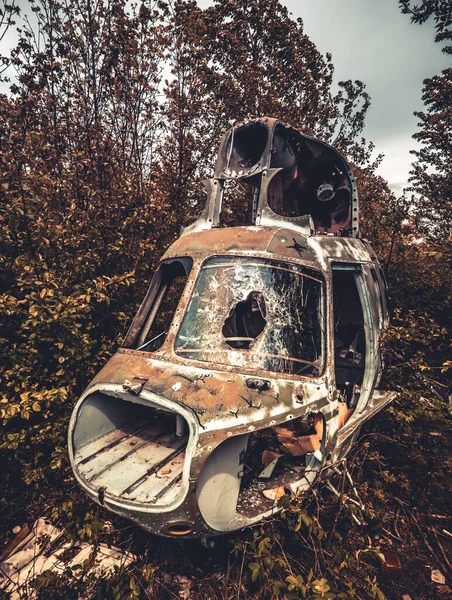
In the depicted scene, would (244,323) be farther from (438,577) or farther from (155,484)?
(438,577)

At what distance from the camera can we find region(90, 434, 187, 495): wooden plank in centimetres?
253

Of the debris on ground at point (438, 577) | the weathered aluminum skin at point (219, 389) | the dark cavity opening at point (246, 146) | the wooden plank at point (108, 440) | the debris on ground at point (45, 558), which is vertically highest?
the dark cavity opening at point (246, 146)

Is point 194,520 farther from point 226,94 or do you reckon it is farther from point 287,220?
point 226,94

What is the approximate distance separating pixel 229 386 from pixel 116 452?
1247 millimetres

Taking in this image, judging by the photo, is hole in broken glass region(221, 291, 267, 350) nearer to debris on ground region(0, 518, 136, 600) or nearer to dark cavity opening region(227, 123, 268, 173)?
dark cavity opening region(227, 123, 268, 173)

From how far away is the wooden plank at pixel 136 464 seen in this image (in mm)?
2527

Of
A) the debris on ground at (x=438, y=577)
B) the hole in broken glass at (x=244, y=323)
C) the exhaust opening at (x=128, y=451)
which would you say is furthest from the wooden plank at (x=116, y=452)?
the debris on ground at (x=438, y=577)

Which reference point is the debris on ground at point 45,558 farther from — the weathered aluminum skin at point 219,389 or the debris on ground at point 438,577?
the debris on ground at point 438,577

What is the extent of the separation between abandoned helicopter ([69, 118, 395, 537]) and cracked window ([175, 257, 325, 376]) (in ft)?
0.03

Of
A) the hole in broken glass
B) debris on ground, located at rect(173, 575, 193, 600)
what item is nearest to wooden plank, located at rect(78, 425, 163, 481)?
debris on ground, located at rect(173, 575, 193, 600)

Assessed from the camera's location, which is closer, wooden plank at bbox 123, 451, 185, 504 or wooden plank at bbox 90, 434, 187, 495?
wooden plank at bbox 123, 451, 185, 504

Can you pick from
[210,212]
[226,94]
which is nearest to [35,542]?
[210,212]

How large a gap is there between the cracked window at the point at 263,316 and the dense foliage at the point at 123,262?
3.98ft

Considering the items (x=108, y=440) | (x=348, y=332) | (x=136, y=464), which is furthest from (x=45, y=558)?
(x=348, y=332)
